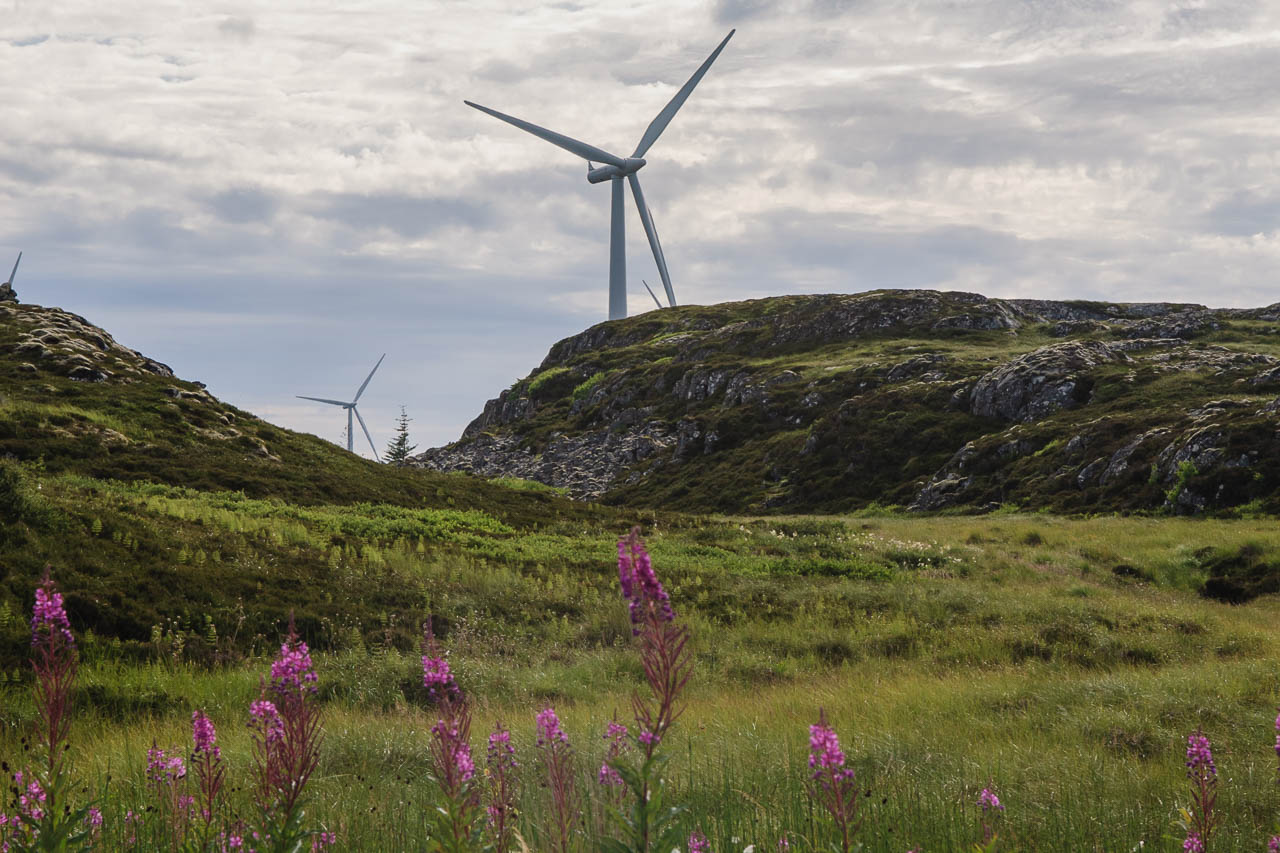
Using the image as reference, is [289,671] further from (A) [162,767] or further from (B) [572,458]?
(B) [572,458]

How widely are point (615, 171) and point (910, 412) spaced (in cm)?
4817

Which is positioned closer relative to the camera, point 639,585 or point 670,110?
point 639,585

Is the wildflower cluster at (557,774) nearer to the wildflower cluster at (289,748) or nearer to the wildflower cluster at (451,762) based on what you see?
the wildflower cluster at (451,762)

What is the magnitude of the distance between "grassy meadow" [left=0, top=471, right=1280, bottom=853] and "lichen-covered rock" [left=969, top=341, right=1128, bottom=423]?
143ft

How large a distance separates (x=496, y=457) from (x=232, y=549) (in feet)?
316

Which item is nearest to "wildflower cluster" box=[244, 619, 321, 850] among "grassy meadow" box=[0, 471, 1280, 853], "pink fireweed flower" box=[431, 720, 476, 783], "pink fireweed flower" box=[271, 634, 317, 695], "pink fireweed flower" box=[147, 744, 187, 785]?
"pink fireweed flower" box=[271, 634, 317, 695]

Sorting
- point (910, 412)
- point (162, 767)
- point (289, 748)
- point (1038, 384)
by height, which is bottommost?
point (162, 767)

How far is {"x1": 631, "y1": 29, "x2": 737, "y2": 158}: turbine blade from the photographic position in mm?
89812

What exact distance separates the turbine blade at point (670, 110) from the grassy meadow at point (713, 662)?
2702 inches

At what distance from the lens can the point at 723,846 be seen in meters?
5.54

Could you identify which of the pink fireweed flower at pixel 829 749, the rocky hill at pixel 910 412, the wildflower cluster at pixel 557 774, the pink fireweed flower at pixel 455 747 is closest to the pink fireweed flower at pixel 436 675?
the pink fireweed flower at pixel 455 747

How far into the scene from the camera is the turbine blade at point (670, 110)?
295 ft

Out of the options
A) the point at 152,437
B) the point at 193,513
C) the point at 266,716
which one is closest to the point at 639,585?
the point at 266,716

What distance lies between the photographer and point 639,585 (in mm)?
2891
